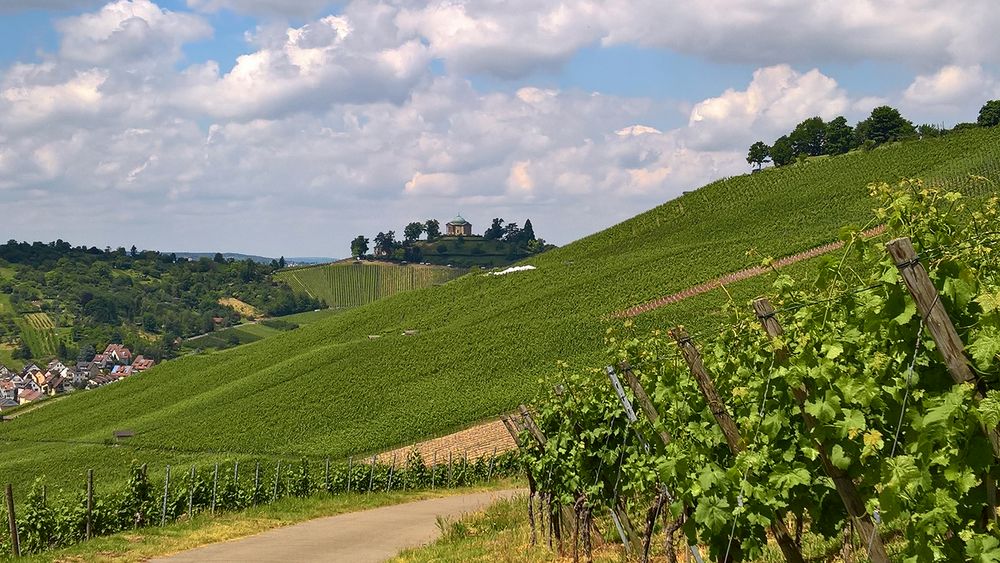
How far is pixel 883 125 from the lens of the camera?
130 meters

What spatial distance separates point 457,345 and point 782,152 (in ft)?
275

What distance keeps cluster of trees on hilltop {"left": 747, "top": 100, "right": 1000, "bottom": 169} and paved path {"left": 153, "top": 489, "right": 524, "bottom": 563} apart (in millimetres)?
102909

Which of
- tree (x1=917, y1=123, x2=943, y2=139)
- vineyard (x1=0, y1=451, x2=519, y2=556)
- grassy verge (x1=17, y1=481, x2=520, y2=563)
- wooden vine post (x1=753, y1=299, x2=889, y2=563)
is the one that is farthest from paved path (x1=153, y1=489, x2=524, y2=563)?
tree (x1=917, y1=123, x2=943, y2=139)

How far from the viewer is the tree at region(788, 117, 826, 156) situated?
461 feet

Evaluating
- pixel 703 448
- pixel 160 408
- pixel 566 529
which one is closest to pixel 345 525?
pixel 566 529

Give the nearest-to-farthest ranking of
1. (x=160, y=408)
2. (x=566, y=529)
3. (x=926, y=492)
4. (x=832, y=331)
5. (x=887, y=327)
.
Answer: (x=926, y=492), (x=887, y=327), (x=832, y=331), (x=566, y=529), (x=160, y=408)

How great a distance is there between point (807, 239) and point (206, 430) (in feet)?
149

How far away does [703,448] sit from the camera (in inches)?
374

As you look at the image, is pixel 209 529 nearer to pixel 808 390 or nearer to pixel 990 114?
pixel 808 390

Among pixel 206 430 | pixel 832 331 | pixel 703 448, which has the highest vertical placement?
pixel 832 331

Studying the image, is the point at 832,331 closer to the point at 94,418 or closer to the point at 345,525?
the point at 345,525

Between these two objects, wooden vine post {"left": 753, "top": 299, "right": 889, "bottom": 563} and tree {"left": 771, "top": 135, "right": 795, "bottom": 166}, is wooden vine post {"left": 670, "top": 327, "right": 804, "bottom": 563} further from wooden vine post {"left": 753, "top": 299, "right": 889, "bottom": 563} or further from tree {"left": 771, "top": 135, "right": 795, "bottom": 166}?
tree {"left": 771, "top": 135, "right": 795, "bottom": 166}

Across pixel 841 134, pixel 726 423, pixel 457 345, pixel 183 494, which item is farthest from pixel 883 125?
pixel 726 423

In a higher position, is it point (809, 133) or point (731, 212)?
point (809, 133)
